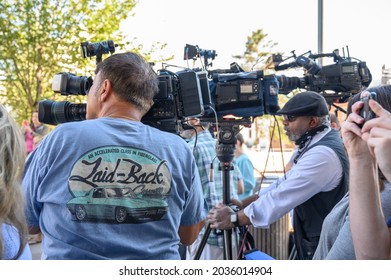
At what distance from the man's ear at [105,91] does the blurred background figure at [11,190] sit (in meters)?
0.39

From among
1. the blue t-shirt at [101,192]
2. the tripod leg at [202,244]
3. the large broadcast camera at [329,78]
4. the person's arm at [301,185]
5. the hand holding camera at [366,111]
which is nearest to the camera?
the hand holding camera at [366,111]

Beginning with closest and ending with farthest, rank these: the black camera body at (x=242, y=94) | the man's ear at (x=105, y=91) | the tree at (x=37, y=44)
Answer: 1. the man's ear at (x=105, y=91)
2. the black camera body at (x=242, y=94)
3. the tree at (x=37, y=44)

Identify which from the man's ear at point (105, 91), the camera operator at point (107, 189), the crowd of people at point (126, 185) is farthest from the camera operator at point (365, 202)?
the man's ear at point (105, 91)

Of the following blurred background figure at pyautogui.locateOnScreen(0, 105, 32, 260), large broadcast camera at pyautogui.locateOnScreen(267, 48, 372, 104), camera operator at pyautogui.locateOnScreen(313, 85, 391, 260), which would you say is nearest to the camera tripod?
large broadcast camera at pyautogui.locateOnScreen(267, 48, 372, 104)

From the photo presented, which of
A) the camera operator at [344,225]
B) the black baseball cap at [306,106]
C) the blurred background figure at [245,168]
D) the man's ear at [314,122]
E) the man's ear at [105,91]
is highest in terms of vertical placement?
the man's ear at [105,91]

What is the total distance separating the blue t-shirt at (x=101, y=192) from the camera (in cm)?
103

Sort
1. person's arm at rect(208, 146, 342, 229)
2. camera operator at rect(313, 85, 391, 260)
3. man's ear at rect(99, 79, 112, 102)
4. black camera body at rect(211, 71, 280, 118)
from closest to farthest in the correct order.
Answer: camera operator at rect(313, 85, 391, 260)
man's ear at rect(99, 79, 112, 102)
person's arm at rect(208, 146, 342, 229)
black camera body at rect(211, 71, 280, 118)

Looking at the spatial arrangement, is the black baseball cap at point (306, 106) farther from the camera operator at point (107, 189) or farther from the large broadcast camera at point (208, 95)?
the camera operator at point (107, 189)

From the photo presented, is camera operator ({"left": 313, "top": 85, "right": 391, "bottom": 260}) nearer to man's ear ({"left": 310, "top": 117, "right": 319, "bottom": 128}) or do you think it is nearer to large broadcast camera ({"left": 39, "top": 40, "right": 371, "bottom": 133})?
large broadcast camera ({"left": 39, "top": 40, "right": 371, "bottom": 133})

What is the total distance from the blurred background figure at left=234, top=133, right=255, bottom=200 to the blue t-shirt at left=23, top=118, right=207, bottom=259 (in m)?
2.24

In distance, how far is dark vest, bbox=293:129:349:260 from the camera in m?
1.61

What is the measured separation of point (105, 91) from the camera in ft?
3.90

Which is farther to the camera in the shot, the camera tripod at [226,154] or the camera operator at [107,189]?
the camera tripod at [226,154]

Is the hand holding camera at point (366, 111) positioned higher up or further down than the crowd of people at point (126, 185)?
higher up
